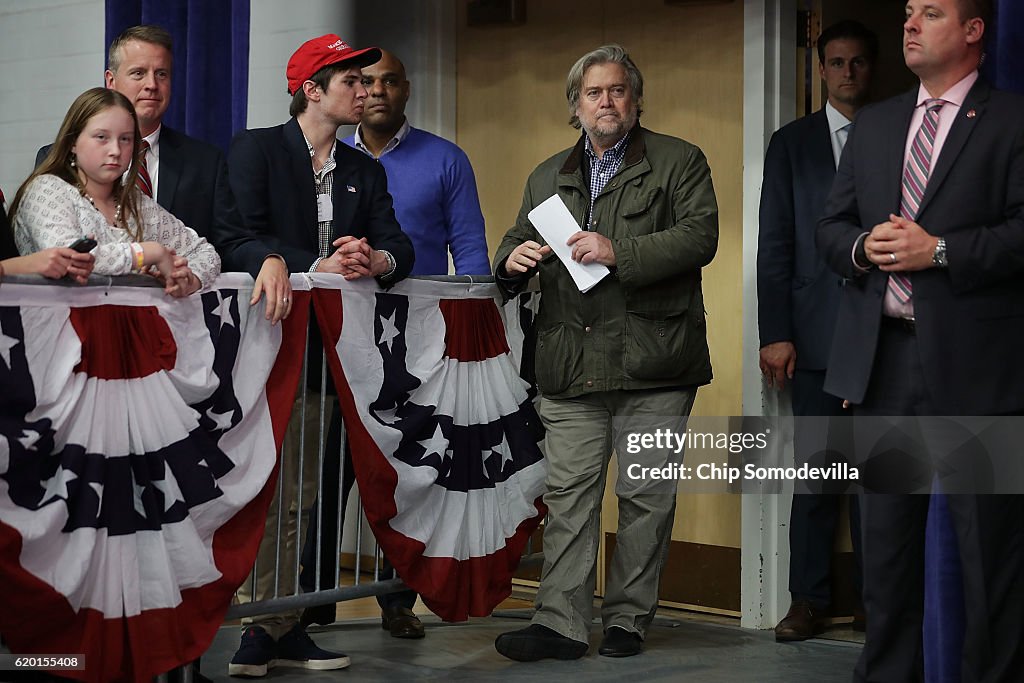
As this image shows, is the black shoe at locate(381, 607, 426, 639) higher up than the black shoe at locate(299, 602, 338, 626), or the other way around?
the black shoe at locate(299, 602, 338, 626)

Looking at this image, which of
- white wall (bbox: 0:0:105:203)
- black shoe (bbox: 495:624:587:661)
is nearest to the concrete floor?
black shoe (bbox: 495:624:587:661)

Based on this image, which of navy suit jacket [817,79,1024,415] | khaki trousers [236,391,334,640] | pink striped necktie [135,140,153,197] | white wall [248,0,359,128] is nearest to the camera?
navy suit jacket [817,79,1024,415]

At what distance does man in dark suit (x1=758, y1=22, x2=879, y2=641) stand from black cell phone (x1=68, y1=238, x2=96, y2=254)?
1.98 metres

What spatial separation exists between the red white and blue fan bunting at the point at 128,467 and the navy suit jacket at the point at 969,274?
1.33 m

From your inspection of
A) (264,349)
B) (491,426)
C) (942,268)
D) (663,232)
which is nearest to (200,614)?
(264,349)

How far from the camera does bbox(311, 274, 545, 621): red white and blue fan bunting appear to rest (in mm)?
3207

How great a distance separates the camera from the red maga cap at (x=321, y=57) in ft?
10.8

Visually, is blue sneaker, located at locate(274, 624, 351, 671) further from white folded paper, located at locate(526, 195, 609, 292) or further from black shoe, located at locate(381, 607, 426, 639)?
white folded paper, located at locate(526, 195, 609, 292)

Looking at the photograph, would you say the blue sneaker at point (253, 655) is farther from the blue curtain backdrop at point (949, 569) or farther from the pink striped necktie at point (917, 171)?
the pink striped necktie at point (917, 171)

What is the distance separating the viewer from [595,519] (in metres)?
3.53

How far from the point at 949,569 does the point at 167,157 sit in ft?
6.63

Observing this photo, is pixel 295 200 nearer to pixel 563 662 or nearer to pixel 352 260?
pixel 352 260

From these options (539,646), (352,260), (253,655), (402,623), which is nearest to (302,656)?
(253,655)

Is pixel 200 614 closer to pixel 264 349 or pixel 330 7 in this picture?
pixel 264 349
